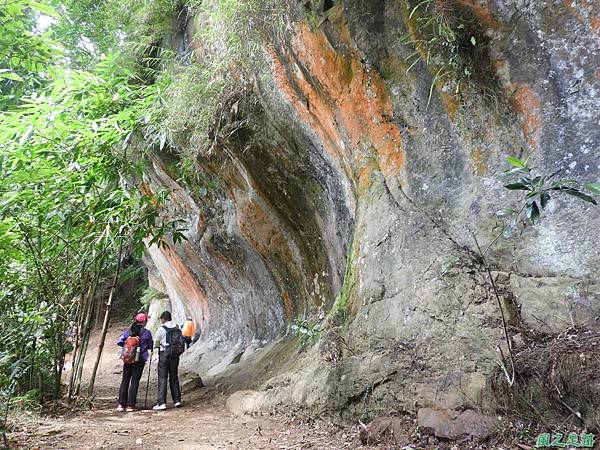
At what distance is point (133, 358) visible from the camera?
284 inches

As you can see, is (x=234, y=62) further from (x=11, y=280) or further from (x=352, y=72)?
(x=11, y=280)

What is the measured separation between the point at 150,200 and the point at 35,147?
167cm

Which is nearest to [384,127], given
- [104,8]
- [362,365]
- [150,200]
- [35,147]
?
[362,365]

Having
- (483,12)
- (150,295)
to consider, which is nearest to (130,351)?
(483,12)

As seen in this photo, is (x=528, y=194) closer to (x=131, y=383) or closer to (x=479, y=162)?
(x=479, y=162)

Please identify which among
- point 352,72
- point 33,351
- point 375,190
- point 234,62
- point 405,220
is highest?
point 234,62

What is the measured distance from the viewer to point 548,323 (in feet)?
11.8

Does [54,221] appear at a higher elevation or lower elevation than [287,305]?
higher

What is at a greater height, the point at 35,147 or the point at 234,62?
the point at 234,62

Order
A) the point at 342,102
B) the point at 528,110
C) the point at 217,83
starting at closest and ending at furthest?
the point at 528,110
the point at 342,102
the point at 217,83

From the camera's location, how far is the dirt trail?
4.35 metres

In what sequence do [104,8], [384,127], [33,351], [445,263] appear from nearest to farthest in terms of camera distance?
[445,263]
[384,127]
[33,351]
[104,8]

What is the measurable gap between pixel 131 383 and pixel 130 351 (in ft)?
1.70

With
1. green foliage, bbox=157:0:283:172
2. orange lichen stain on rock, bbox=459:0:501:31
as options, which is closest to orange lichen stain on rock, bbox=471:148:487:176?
orange lichen stain on rock, bbox=459:0:501:31
